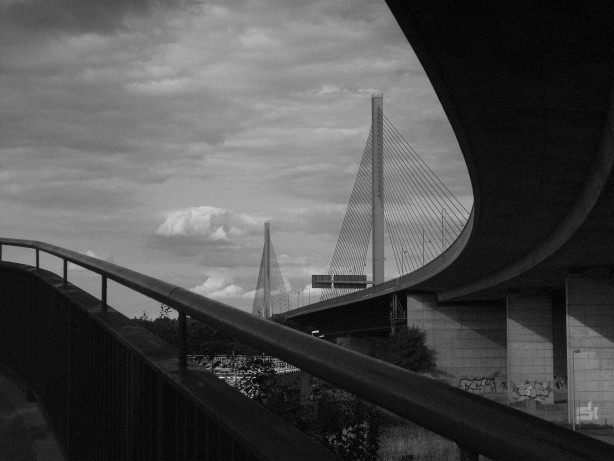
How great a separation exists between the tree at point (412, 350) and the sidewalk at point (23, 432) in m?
49.0

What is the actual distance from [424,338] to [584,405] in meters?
22.7

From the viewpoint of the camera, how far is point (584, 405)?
36688mm

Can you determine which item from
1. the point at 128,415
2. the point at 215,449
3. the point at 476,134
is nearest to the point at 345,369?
the point at 215,449

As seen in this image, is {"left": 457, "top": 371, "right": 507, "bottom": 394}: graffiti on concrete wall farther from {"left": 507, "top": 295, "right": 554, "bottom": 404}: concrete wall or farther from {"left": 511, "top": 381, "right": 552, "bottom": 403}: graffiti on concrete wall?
{"left": 511, "top": 381, "right": 552, "bottom": 403}: graffiti on concrete wall

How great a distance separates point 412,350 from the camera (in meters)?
57.0

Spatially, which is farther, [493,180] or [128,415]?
[493,180]

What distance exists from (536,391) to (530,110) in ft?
118

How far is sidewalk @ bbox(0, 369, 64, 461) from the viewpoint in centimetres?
585

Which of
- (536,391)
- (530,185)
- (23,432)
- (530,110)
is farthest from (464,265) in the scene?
(23,432)

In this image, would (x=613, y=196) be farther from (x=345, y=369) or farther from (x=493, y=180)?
(x=345, y=369)

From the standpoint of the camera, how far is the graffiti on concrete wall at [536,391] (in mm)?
47969

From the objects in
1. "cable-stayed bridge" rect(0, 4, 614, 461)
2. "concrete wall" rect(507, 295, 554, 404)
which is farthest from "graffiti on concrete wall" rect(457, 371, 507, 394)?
"cable-stayed bridge" rect(0, 4, 614, 461)

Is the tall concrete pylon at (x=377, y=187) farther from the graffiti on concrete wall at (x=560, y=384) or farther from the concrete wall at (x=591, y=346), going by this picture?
the concrete wall at (x=591, y=346)

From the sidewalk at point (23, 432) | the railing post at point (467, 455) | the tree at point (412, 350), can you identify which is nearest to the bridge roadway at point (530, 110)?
the sidewalk at point (23, 432)
